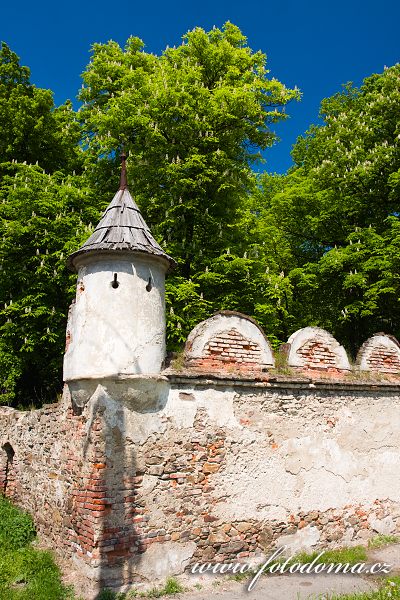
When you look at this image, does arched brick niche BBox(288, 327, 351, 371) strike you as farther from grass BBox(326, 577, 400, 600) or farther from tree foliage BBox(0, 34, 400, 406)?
tree foliage BBox(0, 34, 400, 406)

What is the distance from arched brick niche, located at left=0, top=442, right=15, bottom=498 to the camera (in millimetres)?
10055

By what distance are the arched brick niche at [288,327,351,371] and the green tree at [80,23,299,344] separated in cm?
385

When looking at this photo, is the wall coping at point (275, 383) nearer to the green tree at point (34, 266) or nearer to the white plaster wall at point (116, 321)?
the white plaster wall at point (116, 321)

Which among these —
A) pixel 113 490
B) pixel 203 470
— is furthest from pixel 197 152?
pixel 113 490

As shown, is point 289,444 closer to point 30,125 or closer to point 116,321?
point 116,321

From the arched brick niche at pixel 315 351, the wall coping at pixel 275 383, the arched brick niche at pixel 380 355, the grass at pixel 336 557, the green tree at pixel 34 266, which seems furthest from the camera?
the green tree at pixel 34 266

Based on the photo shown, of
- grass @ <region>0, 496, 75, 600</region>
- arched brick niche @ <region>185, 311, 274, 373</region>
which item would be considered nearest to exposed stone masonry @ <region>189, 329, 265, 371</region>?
arched brick niche @ <region>185, 311, 274, 373</region>

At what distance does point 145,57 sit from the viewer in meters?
15.6

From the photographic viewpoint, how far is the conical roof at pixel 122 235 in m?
7.03

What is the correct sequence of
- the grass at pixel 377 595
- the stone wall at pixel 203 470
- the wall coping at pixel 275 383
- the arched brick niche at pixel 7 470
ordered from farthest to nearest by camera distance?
the arched brick niche at pixel 7 470
the wall coping at pixel 275 383
the stone wall at pixel 203 470
the grass at pixel 377 595

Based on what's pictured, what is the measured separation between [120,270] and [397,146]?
12.7m

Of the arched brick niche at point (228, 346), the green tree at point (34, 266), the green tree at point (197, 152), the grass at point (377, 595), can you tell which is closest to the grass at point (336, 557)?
the grass at point (377, 595)

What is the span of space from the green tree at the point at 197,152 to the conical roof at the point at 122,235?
15.0ft

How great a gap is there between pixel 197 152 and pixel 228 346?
7139 millimetres
